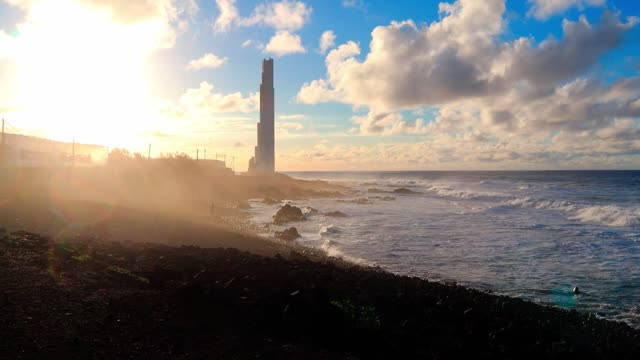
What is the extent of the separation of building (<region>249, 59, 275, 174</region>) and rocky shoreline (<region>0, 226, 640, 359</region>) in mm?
90746

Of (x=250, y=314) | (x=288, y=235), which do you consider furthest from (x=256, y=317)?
(x=288, y=235)

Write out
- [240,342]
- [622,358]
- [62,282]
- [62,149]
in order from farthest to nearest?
[62,149]
[62,282]
[622,358]
[240,342]

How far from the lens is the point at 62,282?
8.17 meters

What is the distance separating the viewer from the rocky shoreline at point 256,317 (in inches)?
238

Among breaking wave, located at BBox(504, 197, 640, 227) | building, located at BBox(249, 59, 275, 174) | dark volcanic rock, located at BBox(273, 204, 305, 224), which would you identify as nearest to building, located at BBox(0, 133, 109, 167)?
building, located at BBox(249, 59, 275, 174)

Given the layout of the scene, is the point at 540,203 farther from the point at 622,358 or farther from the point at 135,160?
the point at 135,160

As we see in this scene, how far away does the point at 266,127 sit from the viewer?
10094 centimetres

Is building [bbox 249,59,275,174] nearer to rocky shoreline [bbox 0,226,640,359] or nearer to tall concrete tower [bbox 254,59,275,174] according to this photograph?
tall concrete tower [bbox 254,59,275,174]

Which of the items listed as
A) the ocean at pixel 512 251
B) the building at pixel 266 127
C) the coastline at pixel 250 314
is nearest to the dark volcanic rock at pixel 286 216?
the ocean at pixel 512 251

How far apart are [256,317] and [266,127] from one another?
9557cm

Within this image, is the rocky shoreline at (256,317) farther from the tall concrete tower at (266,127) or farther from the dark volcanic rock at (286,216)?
the tall concrete tower at (266,127)

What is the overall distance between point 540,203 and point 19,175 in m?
50.7

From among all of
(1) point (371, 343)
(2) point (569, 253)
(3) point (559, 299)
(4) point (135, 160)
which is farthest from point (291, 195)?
(1) point (371, 343)

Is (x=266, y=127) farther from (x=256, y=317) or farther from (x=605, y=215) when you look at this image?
(x=256, y=317)
